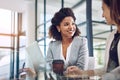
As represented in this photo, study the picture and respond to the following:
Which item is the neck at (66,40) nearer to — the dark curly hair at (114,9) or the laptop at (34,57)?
the laptop at (34,57)

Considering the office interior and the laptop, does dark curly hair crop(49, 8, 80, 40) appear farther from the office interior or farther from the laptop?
the office interior

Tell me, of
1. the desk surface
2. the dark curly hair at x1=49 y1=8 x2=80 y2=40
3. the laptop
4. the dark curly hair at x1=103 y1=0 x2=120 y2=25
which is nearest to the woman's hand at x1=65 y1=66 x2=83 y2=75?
the desk surface

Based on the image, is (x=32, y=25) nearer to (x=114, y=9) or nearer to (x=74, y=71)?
(x=74, y=71)

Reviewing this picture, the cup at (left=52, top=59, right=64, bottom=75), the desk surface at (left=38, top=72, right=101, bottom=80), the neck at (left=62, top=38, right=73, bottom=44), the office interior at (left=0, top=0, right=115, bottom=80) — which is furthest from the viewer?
the office interior at (left=0, top=0, right=115, bottom=80)

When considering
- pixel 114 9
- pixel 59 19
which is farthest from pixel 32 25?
pixel 114 9

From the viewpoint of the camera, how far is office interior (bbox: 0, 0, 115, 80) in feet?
11.3

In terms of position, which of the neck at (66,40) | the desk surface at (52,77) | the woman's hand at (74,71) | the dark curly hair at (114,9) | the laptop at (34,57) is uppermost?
the dark curly hair at (114,9)

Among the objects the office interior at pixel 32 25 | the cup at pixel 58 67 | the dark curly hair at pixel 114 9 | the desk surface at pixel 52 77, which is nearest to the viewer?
the dark curly hair at pixel 114 9

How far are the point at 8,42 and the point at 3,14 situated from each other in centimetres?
108

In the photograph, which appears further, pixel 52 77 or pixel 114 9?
pixel 52 77

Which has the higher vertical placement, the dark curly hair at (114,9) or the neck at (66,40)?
the dark curly hair at (114,9)

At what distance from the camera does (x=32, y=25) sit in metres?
6.18

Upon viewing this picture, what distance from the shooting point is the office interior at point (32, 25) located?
3.45 m

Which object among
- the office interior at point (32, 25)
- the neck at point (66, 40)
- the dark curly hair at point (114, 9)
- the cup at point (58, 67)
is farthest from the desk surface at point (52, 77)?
the office interior at point (32, 25)
